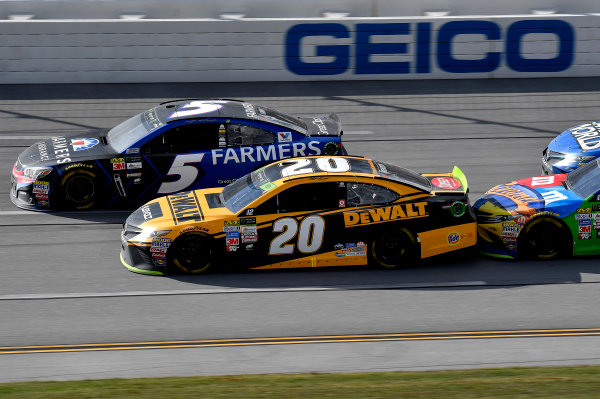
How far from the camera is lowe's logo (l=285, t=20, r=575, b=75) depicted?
19.1 metres

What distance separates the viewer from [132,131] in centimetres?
1256

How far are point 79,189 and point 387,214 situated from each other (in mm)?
4757

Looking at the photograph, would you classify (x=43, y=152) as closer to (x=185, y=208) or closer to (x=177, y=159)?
(x=177, y=159)

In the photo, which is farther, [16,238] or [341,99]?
[341,99]

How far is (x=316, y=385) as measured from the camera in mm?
7125

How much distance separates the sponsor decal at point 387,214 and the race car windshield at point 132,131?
145 inches

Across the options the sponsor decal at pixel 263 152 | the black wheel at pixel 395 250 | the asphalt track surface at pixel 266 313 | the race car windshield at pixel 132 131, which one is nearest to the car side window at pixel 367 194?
the black wheel at pixel 395 250

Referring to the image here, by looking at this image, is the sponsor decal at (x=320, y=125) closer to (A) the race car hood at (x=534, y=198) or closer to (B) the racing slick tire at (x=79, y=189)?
(A) the race car hood at (x=534, y=198)

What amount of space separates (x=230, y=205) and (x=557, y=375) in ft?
14.3

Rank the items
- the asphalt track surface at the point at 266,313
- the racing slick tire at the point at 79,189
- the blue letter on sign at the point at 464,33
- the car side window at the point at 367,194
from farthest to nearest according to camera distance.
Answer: the blue letter on sign at the point at 464,33
the racing slick tire at the point at 79,189
the car side window at the point at 367,194
the asphalt track surface at the point at 266,313

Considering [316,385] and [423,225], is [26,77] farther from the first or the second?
[316,385]

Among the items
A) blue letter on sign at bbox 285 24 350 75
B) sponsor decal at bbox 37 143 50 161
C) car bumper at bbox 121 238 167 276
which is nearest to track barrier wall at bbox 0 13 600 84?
blue letter on sign at bbox 285 24 350 75

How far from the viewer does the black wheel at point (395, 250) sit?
10.1 metres

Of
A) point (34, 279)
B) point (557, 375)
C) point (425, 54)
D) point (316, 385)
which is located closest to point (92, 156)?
point (34, 279)
